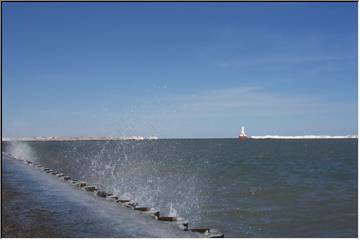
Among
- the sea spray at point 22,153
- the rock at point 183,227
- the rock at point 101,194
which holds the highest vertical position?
the rock at point 183,227

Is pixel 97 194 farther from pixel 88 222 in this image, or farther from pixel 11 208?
pixel 88 222

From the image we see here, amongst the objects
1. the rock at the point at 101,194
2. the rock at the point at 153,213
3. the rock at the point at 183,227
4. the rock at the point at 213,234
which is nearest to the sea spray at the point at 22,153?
the rock at the point at 101,194

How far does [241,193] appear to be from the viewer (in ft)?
97.1

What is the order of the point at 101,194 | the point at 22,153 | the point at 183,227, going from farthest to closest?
the point at 22,153 < the point at 101,194 < the point at 183,227

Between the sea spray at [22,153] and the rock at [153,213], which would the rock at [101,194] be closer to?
the rock at [153,213]

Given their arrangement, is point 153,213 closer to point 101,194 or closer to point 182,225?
point 182,225

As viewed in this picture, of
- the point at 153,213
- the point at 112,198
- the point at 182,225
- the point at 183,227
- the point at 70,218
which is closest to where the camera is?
the point at 183,227

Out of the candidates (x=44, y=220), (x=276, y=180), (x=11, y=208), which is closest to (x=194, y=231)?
(x=44, y=220)

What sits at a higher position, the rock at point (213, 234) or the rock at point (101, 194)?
the rock at point (213, 234)

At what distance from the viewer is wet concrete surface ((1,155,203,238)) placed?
11.8m

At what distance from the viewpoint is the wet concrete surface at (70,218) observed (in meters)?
11.8

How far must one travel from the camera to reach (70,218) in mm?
13523

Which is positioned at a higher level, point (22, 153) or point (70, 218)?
point (70, 218)

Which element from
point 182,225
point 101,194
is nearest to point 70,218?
point 182,225
